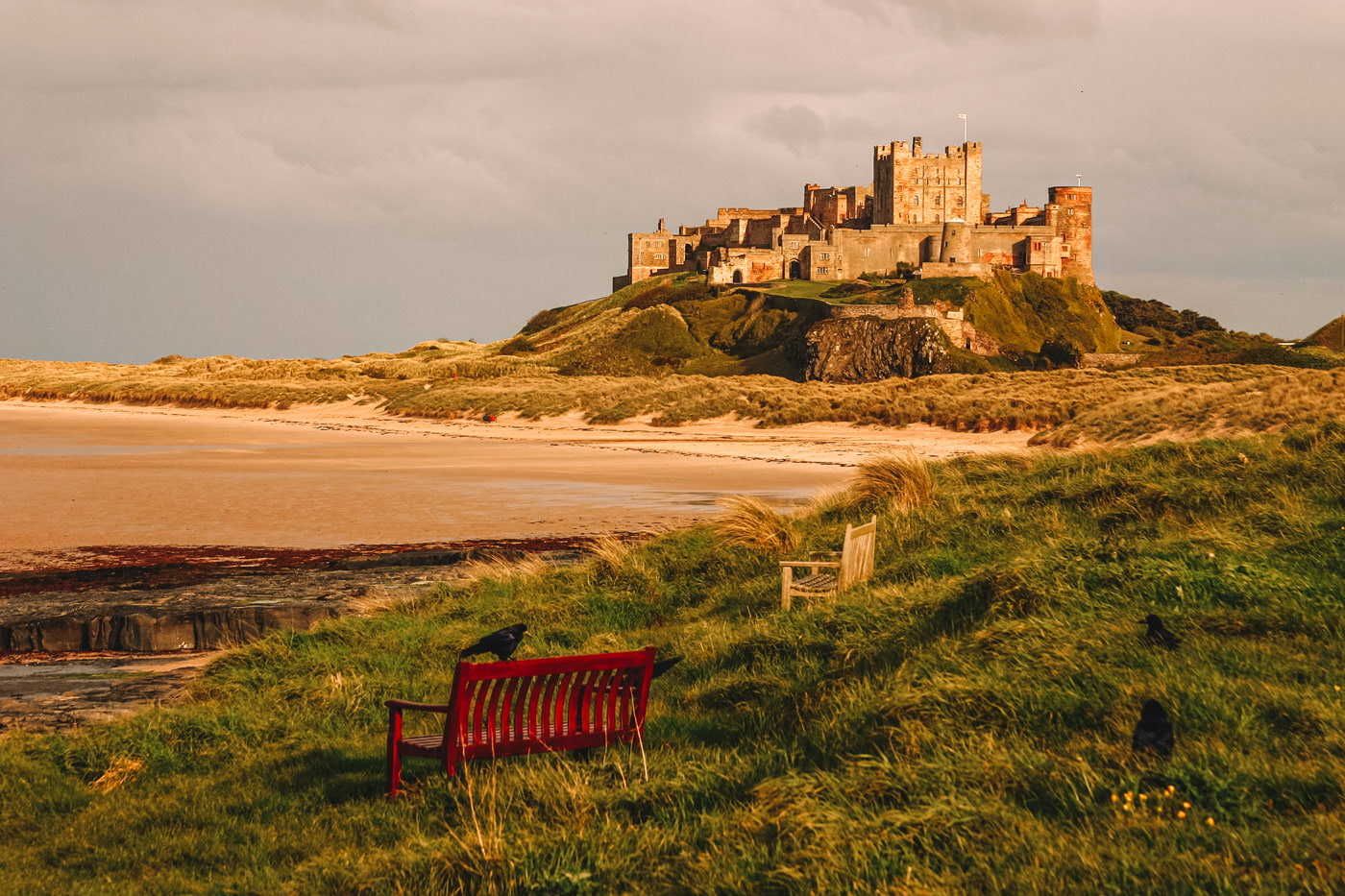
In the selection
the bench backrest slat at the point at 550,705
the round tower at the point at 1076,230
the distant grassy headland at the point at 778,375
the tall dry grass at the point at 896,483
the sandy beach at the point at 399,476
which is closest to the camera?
the bench backrest slat at the point at 550,705

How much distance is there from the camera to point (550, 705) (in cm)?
602

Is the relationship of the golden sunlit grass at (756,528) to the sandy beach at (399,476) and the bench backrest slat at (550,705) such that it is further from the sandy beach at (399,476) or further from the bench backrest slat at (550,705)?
the bench backrest slat at (550,705)

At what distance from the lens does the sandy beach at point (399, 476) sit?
18094 millimetres

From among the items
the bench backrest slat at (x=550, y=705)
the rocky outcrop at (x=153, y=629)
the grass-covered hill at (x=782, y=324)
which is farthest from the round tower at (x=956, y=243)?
the bench backrest slat at (x=550, y=705)

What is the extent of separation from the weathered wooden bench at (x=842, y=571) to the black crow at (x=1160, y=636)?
3106mm

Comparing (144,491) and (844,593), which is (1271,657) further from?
(144,491)

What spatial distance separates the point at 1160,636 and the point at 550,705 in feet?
11.0


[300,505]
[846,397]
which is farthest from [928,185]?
[300,505]

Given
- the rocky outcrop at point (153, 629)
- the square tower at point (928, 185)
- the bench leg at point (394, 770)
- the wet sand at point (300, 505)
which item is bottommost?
the rocky outcrop at point (153, 629)

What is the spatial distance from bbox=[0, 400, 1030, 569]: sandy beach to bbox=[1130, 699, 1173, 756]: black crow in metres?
12.7

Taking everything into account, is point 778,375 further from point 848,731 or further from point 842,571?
point 848,731

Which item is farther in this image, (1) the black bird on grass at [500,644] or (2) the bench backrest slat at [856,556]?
(2) the bench backrest slat at [856,556]

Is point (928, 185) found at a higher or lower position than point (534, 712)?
higher

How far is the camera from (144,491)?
76.8 feet
